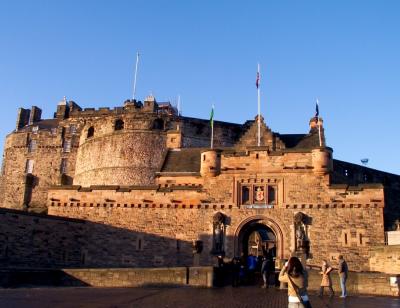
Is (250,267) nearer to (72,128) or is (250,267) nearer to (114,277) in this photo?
(114,277)

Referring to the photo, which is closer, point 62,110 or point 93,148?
point 93,148

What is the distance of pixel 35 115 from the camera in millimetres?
67500

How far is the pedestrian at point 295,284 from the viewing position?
7816 mm

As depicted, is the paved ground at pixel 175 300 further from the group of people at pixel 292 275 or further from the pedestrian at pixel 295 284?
the pedestrian at pixel 295 284

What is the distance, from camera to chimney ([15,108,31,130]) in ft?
217

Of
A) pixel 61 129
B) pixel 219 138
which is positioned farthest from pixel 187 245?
pixel 61 129

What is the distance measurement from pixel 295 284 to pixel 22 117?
64.7 m

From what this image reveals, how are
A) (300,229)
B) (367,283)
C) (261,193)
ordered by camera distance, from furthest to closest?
(261,193), (300,229), (367,283)

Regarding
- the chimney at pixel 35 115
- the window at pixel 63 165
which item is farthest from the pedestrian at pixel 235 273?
the chimney at pixel 35 115

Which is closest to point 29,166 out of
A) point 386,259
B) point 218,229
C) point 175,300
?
point 218,229

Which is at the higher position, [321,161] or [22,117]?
[22,117]

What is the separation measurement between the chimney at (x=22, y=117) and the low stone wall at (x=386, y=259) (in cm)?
5433

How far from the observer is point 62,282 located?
19.4 metres

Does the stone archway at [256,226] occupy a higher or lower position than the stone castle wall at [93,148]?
lower
